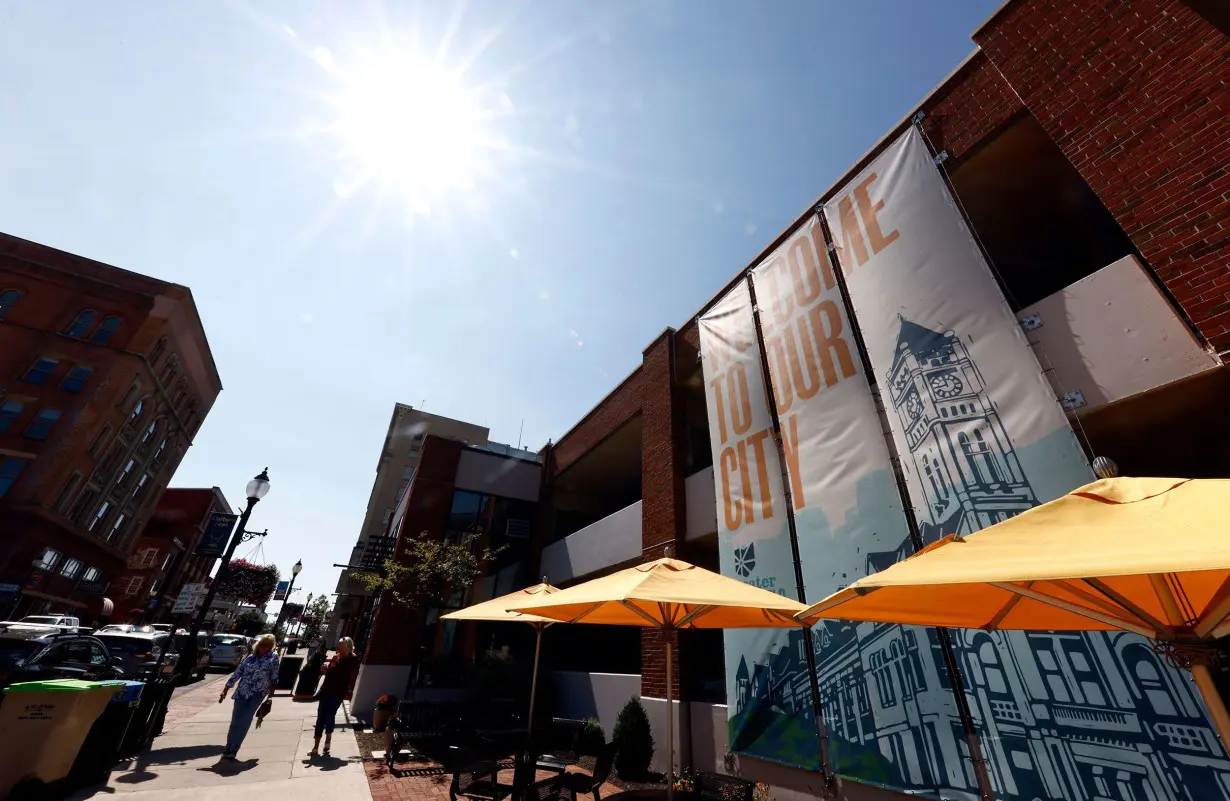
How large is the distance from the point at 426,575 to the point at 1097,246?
16581 millimetres

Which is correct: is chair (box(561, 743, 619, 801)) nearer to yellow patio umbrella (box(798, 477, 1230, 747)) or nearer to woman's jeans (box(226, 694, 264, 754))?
yellow patio umbrella (box(798, 477, 1230, 747))

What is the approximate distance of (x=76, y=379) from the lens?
3091 cm

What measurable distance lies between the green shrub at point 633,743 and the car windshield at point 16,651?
12.5 meters

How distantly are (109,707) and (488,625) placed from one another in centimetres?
1085

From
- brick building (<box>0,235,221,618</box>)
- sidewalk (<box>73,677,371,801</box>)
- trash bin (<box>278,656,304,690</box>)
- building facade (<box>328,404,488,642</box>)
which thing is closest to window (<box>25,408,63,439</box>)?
brick building (<box>0,235,221,618</box>)

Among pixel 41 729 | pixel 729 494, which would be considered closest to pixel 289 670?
pixel 41 729

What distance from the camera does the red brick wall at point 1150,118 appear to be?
4875 mm

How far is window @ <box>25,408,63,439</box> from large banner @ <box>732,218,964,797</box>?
42100 mm

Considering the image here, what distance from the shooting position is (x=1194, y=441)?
243 inches

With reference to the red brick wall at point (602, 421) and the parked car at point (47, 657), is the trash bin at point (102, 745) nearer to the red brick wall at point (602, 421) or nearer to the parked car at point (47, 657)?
the parked car at point (47, 657)

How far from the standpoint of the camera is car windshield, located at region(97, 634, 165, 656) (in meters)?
15.0

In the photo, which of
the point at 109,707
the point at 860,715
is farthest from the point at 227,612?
the point at 860,715

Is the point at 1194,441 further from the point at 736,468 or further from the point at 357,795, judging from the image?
the point at 357,795

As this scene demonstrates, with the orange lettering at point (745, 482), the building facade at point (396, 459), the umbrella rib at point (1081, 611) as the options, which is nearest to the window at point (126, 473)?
the building facade at point (396, 459)
